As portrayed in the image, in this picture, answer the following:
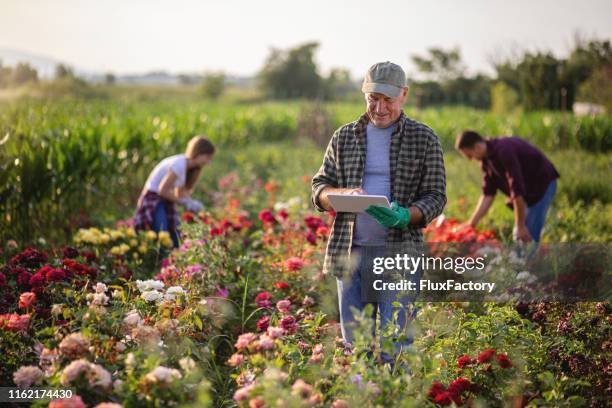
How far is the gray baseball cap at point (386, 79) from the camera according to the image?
8.79 ft

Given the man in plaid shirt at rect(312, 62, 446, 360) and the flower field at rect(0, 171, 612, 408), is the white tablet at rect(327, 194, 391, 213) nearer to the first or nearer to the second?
the man in plaid shirt at rect(312, 62, 446, 360)

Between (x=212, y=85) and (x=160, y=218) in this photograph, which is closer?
(x=160, y=218)

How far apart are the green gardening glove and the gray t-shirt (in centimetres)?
20

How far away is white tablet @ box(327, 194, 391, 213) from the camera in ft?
8.43

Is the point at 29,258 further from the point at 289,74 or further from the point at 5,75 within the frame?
the point at 289,74

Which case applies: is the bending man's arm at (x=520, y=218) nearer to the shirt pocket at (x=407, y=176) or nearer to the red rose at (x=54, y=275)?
the shirt pocket at (x=407, y=176)

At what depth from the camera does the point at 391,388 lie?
7.20ft

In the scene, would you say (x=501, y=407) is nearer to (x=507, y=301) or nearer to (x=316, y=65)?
(x=507, y=301)

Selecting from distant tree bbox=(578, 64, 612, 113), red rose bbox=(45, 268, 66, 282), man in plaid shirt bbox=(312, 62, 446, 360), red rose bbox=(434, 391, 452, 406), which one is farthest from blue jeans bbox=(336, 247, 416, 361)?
distant tree bbox=(578, 64, 612, 113)

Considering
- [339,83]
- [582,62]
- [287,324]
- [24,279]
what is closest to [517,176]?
[287,324]

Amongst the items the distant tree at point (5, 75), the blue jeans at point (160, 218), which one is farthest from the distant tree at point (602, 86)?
→ the blue jeans at point (160, 218)

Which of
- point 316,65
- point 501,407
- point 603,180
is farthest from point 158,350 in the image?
point 316,65

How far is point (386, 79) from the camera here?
268cm

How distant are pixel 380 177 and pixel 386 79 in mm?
466
